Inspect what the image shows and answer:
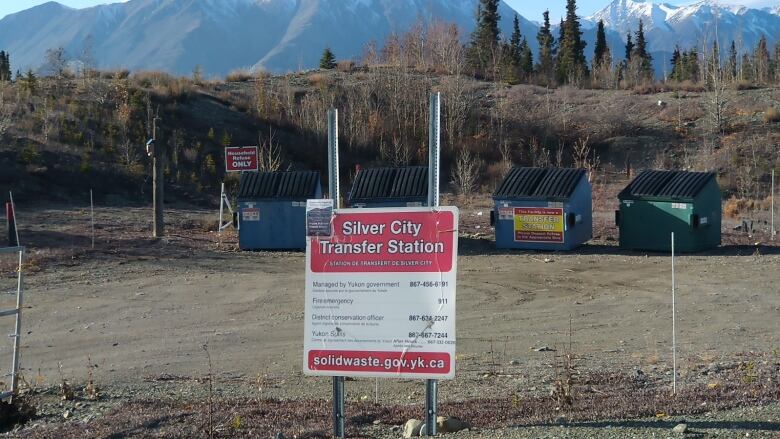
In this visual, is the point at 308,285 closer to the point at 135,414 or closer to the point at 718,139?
the point at 135,414

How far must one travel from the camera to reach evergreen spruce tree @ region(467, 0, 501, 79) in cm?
7650

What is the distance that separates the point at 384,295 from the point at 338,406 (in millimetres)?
1028

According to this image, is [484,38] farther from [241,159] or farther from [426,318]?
[426,318]

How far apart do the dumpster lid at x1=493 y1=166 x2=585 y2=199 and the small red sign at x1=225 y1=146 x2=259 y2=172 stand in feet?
28.1

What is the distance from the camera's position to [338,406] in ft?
23.2

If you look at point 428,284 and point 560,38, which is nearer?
point 428,284

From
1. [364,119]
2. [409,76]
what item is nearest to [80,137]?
[364,119]

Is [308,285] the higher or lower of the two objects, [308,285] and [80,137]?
the lower

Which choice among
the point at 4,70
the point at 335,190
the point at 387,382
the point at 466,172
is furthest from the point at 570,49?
the point at 335,190

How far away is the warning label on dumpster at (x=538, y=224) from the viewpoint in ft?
81.5

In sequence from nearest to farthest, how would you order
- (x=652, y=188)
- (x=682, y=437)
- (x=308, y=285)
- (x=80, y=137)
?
(x=682, y=437)
(x=308, y=285)
(x=652, y=188)
(x=80, y=137)

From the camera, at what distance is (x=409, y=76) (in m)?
61.6

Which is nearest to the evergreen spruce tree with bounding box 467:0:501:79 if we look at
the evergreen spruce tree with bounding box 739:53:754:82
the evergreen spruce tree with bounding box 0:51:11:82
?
the evergreen spruce tree with bounding box 739:53:754:82

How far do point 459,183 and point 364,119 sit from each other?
1079 cm
